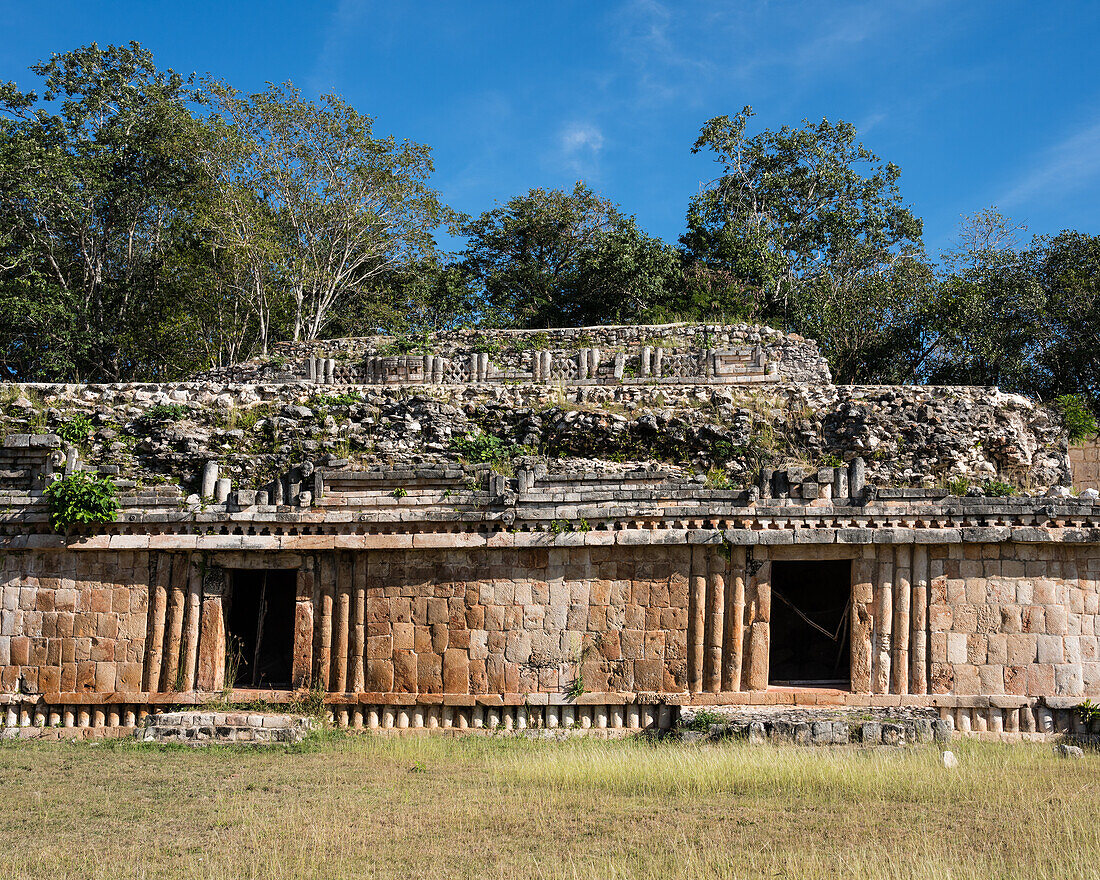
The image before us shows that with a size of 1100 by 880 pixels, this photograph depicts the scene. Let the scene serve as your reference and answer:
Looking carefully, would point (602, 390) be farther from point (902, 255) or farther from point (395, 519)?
point (902, 255)

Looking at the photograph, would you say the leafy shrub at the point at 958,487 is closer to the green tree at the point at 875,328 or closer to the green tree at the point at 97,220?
the green tree at the point at 875,328

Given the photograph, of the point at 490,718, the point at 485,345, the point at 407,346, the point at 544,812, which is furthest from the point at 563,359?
the point at 544,812

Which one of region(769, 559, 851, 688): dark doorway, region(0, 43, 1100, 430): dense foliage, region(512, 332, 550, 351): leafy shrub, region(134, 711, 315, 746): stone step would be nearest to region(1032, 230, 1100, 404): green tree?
region(0, 43, 1100, 430): dense foliage

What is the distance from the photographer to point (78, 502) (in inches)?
497

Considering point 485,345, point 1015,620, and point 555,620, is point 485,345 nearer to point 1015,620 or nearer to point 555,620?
point 555,620

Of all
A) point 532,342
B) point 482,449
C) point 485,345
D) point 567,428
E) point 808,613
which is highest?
point 532,342

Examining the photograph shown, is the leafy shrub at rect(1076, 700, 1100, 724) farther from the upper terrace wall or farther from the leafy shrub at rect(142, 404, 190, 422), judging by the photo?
the leafy shrub at rect(142, 404, 190, 422)

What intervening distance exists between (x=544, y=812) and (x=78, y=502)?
26.2ft

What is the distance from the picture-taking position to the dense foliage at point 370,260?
28.2m

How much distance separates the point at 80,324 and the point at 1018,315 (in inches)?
1189

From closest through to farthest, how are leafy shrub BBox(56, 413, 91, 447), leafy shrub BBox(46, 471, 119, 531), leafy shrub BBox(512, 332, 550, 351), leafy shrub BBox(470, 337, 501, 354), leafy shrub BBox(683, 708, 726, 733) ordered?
leafy shrub BBox(683, 708, 726, 733) → leafy shrub BBox(46, 471, 119, 531) → leafy shrub BBox(56, 413, 91, 447) → leafy shrub BBox(470, 337, 501, 354) → leafy shrub BBox(512, 332, 550, 351)

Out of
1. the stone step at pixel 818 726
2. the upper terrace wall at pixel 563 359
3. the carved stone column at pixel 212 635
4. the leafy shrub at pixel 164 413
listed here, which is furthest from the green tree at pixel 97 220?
the stone step at pixel 818 726

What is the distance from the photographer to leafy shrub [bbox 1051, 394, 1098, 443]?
64.6ft

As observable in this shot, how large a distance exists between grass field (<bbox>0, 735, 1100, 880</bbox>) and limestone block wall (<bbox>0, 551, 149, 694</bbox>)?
1280 mm
